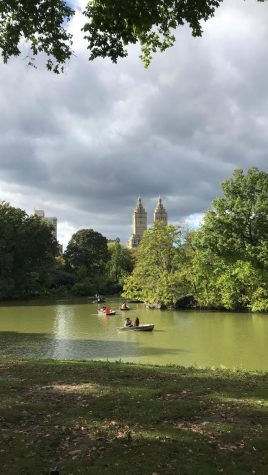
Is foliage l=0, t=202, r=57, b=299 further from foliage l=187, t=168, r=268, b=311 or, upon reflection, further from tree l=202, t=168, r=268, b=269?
tree l=202, t=168, r=268, b=269

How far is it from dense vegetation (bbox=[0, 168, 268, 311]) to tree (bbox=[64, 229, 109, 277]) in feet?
0.64

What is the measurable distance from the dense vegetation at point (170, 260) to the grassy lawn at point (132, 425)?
77.0 ft

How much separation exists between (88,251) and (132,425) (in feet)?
272

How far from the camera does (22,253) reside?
64.8 meters

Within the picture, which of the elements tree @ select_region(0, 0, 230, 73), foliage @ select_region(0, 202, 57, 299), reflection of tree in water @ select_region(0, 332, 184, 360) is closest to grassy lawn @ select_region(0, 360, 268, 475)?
tree @ select_region(0, 0, 230, 73)

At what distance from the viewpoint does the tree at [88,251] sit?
88188 mm

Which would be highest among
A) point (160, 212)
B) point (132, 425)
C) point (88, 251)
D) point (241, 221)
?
point (160, 212)

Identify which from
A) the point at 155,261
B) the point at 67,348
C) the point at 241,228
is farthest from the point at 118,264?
the point at 67,348

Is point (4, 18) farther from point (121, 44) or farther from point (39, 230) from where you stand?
point (39, 230)

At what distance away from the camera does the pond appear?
19.7m

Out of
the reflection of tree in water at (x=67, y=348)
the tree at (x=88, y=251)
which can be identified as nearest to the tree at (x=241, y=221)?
the reflection of tree in water at (x=67, y=348)

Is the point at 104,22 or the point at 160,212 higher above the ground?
the point at 160,212

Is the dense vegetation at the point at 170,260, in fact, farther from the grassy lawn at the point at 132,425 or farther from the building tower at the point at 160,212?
the building tower at the point at 160,212

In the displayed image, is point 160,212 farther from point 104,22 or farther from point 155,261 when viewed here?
point 104,22
